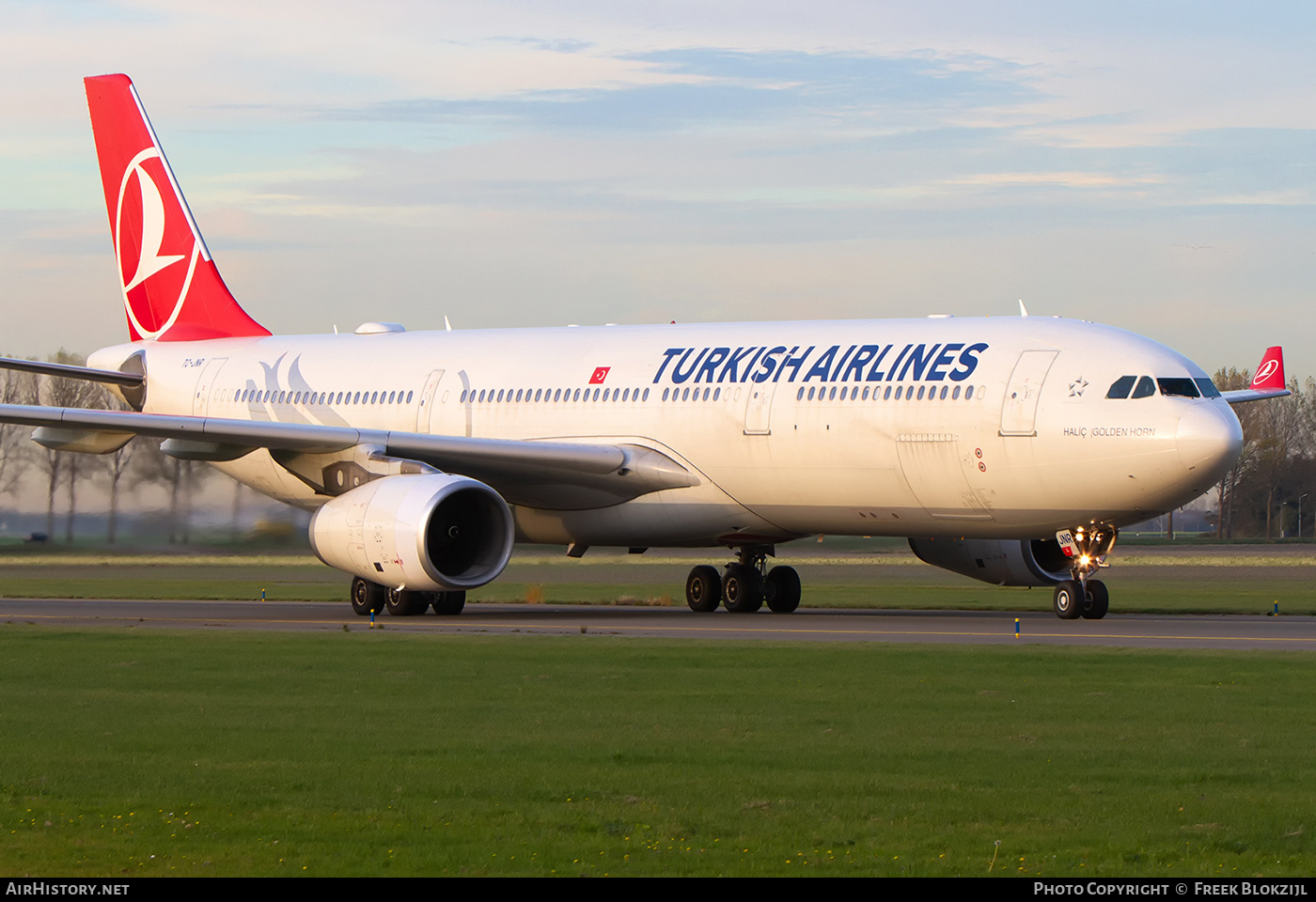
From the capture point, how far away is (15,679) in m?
15.8

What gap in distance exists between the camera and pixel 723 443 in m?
25.5

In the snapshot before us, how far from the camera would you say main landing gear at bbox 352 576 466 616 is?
25.6 metres

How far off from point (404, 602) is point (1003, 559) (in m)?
8.93

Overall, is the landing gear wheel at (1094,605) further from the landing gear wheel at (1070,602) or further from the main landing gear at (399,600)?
the main landing gear at (399,600)

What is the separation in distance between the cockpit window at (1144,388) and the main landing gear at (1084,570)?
2.13m

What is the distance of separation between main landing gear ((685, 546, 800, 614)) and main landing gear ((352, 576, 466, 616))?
3.89 meters

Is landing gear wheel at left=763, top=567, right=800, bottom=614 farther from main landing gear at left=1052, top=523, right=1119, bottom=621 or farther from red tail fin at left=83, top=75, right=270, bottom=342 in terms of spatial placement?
red tail fin at left=83, top=75, right=270, bottom=342

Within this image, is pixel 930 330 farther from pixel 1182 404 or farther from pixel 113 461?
pixel 113 461

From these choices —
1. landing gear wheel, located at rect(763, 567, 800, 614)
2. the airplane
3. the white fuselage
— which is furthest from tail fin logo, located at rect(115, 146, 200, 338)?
landing gear wheel, located at rect(763, 567, 800, 614)

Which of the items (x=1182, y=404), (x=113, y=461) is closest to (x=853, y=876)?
(x=1182, y=404)

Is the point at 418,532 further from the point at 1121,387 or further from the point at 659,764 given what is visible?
the point at 659,764

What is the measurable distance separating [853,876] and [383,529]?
16.7 meters

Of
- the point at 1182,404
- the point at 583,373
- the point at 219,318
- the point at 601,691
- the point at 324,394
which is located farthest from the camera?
the point at 219,318

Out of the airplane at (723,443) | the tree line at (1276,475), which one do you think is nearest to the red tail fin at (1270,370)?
the airplane at (723,443)
